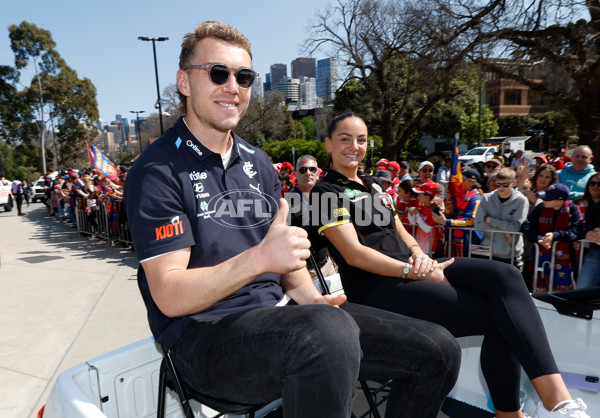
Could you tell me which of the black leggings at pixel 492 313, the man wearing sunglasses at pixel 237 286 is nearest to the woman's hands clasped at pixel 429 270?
the black leggings at pixel 492 313

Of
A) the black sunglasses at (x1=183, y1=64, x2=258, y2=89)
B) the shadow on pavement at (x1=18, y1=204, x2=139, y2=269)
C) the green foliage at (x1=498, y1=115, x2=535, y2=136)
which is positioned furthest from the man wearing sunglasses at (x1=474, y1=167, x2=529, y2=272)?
the green foliage at (x1=498, y1=115, x2=535, y2=136)

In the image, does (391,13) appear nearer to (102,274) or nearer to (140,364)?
(102,274)

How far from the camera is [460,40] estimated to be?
13.6m

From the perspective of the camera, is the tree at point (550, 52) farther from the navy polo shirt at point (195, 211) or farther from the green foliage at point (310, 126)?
the green foliage at point (310, 126)

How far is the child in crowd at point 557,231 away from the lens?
4.35 metres

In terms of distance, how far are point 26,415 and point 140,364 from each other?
2.40 m

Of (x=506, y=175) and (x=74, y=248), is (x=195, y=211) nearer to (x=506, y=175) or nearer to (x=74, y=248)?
(x=506, y=175)

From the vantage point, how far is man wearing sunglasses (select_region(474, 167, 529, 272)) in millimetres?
4742

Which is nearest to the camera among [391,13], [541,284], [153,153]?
[153,153]

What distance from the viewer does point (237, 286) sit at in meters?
1.30

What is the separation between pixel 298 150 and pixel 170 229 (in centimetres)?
3401

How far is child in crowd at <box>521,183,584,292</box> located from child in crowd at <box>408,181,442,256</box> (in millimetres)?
995

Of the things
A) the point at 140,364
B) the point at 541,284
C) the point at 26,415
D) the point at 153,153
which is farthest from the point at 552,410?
the point at 26,415

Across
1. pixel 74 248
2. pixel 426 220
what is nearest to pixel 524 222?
pixel 426 220
